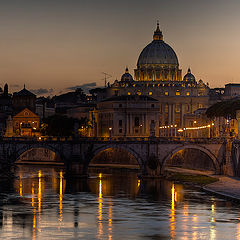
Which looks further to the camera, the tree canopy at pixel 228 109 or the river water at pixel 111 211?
the tree canopy at pixel 228 109

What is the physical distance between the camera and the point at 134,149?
140 m

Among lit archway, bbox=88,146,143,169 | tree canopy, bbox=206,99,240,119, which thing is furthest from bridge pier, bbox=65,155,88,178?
tree canopy, bbox=206,99,240,119

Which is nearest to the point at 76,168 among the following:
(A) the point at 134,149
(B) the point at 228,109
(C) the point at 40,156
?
(A) the point at 134,149

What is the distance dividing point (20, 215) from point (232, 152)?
51.9 m

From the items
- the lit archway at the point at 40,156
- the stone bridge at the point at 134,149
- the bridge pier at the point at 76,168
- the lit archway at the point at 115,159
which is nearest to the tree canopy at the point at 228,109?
the lit archway at the point at 115,159

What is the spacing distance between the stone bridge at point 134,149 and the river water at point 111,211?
6903mm

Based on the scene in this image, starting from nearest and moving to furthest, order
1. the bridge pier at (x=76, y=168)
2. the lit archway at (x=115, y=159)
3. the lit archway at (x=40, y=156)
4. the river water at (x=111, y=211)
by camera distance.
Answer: the river water at (x=111, y=211), the bridge pier at (x=76, y=168), the lit archway at (x=115, y=159), the lit archway at (x=40, y=156)

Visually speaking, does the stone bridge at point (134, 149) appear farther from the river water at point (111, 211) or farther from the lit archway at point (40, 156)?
the lit archway at point (40, 156)

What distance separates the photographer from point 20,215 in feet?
302

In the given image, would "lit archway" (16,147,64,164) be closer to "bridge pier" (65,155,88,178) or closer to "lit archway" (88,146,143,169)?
"lit archway" (88,146,143,169)

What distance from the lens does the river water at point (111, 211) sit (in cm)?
8138

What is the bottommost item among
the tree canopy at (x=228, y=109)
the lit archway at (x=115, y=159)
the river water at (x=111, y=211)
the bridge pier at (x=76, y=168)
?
the river water at (x=111, y=211)

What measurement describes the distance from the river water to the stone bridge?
690cm

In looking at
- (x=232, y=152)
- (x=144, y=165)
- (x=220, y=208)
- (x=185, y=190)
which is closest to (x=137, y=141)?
(x=144, y=165)
